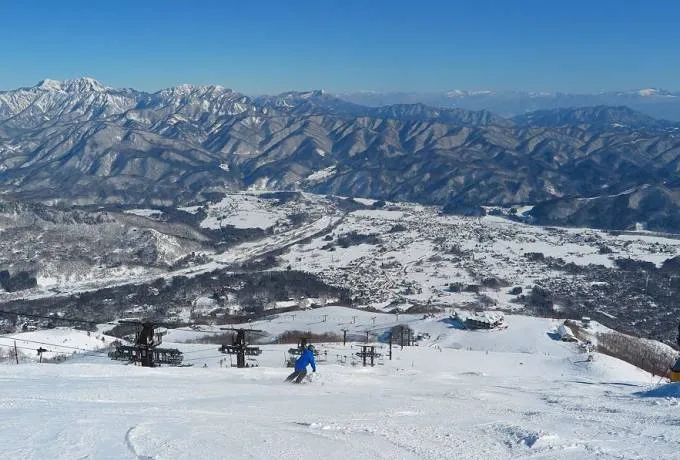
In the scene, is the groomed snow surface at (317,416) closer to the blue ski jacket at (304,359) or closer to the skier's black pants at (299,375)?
the skier's black pants at (299,375)

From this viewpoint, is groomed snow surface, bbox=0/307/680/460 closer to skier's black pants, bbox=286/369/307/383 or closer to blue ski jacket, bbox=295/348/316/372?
skier's black pants, bbox=286/369/307/383

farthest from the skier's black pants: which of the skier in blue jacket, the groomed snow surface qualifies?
the groomed snow surface

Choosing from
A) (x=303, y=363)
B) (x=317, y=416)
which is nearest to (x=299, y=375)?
(x=303, y=363)

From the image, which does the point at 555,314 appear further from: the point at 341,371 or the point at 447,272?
the point at 341,371

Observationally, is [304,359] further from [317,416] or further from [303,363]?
[317,416]

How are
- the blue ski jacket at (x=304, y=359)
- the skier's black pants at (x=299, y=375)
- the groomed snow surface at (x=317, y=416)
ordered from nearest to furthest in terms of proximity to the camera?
the groomed snow surface at (x=317, y=416)
the blue ski jacket at (x=304, y=359)
the skier's black pants at (x=299, y=375)

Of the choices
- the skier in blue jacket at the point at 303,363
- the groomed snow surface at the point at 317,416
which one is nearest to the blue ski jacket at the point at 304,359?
the skier in blue jacket at the point at 303,363

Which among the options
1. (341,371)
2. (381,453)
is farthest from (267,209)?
(381,453)

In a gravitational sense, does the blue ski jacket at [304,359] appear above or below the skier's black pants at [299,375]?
above
